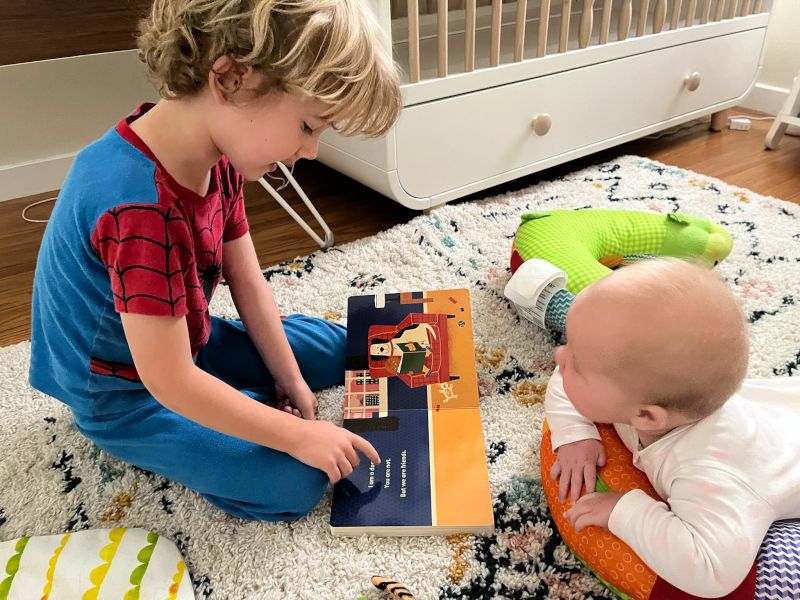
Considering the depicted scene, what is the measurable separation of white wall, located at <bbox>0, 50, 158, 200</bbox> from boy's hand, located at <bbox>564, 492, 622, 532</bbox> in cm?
171

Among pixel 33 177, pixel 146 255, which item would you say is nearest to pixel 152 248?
pixel 146 255

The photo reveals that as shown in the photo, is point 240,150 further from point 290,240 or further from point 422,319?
point 290,240

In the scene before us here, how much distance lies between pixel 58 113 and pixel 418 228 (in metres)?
1.13

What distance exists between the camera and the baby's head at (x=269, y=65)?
581mm

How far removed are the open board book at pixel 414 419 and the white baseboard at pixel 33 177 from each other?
1.24 m

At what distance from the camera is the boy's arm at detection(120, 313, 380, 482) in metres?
0.65

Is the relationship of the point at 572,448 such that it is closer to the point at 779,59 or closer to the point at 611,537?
the point at 611,537

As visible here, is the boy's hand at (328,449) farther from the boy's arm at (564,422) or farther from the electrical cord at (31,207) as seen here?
the electrical cord at (31,207)

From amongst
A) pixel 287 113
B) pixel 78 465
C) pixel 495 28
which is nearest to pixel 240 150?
pixel 287 113

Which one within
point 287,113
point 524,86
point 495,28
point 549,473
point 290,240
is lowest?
point 290,240

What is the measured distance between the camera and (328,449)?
0.75m

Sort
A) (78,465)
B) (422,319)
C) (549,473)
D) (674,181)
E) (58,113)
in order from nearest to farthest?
1. (549,473)
2. (78,465)
3. (422,319)
4. (674,181)
5. (58,113)

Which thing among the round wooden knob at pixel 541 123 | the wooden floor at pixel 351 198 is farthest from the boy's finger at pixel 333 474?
the round wooden knob at pixel 541 123

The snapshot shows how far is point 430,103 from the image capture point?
138 cm
